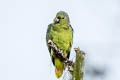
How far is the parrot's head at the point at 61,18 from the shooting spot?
20.0ft

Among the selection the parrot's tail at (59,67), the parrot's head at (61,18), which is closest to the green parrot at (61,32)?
the parrot's head at (61,18)

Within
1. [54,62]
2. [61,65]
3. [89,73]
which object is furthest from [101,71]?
[54,62]

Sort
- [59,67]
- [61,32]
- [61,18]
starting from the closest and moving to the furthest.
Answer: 1. [59,67]
2. [61,18]
3. [61,32]

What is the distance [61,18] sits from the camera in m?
6.07

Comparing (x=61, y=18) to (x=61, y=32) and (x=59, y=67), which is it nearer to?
(x=61, y=32)

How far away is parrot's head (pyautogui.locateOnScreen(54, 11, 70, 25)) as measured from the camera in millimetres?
6094

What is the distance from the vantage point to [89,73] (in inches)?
96.3

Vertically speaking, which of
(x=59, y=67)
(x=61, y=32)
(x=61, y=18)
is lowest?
(x=59, y=67)

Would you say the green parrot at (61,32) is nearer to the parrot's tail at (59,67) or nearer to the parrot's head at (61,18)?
the parrot's head at (61,18)

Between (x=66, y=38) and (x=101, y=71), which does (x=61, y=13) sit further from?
(x=101, y=71)

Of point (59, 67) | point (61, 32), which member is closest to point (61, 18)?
point (61, 32)

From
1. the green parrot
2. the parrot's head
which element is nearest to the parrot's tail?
the green parrot

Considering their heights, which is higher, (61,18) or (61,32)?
(61,18)

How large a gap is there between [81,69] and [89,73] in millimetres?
130
